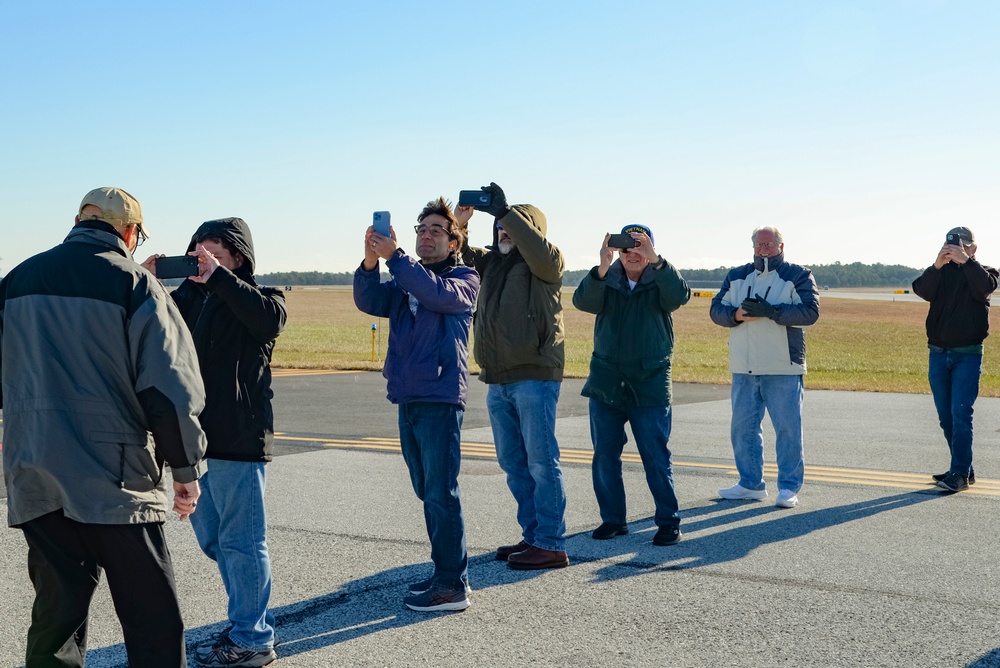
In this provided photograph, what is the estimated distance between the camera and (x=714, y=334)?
43.2m

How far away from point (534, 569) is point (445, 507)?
89cm

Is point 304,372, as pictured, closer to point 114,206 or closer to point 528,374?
point 528,374

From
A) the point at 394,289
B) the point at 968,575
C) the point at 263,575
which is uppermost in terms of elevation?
the point at 394,289

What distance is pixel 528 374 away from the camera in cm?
545

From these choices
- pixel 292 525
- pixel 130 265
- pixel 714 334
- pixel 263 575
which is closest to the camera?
pixel 130 265

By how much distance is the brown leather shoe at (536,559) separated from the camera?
5.34 meters

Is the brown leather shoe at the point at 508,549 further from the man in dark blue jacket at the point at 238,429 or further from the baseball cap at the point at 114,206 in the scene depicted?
the baseball cap at the point at 114,206

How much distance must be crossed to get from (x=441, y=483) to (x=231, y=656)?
1.25 metres

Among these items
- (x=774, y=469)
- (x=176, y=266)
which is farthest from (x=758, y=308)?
(x=176, y=266)

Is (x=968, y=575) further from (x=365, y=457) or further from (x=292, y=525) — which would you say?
(x=365, y=457)

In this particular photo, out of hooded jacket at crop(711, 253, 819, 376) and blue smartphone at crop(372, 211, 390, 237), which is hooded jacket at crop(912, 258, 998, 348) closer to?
hooded jacket at crop(711, 253, 819, 376)

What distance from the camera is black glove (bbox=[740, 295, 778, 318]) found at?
720 centimetres

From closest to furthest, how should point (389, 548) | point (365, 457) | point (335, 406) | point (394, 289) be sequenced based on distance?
point (394, 289)
point (389, 548)
point (365, 457)
point (335, 406)

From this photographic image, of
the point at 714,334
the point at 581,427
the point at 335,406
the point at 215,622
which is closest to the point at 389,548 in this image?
the point at 215,622
